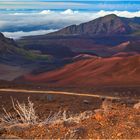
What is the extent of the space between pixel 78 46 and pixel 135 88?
230ft

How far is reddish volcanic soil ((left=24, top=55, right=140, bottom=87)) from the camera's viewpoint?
3678 cm

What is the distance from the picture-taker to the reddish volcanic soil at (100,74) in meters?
36.8

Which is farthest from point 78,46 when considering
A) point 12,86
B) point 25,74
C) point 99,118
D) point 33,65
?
point 99,118

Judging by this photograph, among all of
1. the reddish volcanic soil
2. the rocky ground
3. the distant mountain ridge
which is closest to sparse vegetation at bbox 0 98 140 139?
the rocky ground

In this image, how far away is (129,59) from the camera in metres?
40.1

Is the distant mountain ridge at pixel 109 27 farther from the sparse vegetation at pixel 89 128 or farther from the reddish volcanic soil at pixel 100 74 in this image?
the sparse vegetation at pixel 89 128

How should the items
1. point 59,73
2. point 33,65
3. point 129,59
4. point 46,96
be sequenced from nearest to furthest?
point 46,96 → point 129,59 → point 59,73 → point 33,65

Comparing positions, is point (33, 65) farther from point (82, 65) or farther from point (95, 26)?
point (95, 26)

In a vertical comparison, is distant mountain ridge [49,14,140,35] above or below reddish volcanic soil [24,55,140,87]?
below

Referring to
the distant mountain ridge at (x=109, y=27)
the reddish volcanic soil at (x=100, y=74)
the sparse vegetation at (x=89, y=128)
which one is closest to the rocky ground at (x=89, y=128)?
the sparse vegetation at (x=89, y=128)

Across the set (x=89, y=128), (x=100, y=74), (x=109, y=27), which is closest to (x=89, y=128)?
(x=89, y=128)

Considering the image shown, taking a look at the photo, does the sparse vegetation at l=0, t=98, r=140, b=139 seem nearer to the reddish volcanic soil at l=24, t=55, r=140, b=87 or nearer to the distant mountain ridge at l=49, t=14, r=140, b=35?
the reddish volcanic soil at l=24, t=55, r=140, b=87

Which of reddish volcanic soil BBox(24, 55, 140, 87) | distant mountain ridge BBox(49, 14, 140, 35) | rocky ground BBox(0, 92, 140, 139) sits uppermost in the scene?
Answer: rocky ground BBox(0, 92, 140, 139)

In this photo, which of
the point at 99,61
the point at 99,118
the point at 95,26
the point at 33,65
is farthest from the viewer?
the point at 95,26
